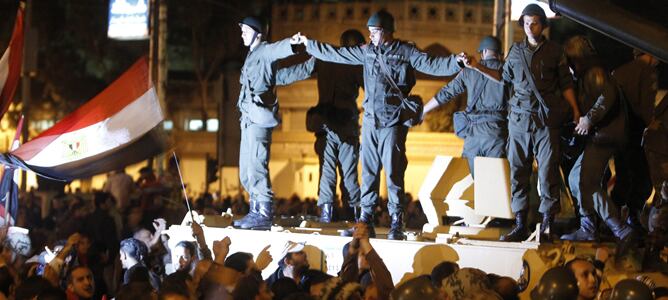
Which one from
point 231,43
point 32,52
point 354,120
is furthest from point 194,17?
point 354,120

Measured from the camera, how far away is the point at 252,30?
11102 mm

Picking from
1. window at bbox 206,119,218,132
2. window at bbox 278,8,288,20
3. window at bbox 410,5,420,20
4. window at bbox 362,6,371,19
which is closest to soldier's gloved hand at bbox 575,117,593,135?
window at bbox 362,6,371,19

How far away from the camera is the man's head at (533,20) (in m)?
9.70

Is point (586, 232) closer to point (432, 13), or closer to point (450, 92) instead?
point (450, 92)

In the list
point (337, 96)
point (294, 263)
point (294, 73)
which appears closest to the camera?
point (294, 263)

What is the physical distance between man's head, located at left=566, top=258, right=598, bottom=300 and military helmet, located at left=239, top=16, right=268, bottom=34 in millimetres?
4773

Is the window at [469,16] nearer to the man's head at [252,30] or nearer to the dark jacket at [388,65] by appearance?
the man's head at [252,30]

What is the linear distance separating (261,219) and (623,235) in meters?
3.65

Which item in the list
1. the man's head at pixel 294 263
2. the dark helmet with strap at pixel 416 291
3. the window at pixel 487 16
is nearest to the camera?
the dark helmet with strap at pixel 416 291

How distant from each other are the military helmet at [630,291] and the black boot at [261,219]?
486cm

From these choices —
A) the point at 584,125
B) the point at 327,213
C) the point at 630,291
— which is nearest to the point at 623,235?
the point at 584,125

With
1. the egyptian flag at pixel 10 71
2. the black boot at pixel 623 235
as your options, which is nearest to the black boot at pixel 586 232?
the black boot at pixel 623 235

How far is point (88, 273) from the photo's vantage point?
27.7ft

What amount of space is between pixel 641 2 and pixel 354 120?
11.6ft
